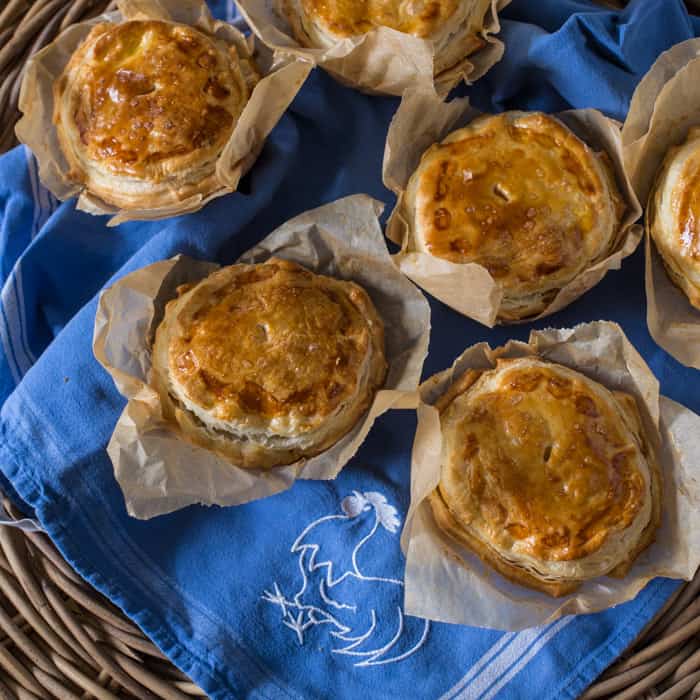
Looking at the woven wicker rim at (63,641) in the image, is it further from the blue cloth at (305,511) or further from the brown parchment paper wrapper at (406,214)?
the brown parchment paper wrapper at (406,214)

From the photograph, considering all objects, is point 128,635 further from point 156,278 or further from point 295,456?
point 156,278

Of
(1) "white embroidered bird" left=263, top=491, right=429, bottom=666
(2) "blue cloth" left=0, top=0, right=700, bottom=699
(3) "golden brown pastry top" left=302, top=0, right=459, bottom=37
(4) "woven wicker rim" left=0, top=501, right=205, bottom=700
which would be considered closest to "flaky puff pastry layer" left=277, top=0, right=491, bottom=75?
(3) "golden brown pastry top" left=302, top=0, right=459, bottom=37

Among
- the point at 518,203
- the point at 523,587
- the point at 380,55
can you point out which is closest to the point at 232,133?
the point at 380,55

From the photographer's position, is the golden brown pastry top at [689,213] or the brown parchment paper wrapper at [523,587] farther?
the golden brown pastry top at [689,213]

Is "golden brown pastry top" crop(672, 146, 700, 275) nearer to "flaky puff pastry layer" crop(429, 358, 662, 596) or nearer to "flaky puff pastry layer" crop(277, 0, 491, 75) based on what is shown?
"flaky puff pastry layer" crop(429, 358, 662, 596)

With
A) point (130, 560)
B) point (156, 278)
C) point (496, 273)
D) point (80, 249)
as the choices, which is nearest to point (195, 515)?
point (130, 560)

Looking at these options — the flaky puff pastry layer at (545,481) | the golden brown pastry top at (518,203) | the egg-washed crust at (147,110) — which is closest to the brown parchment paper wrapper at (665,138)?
the golden brown pastry top at (518,203)
